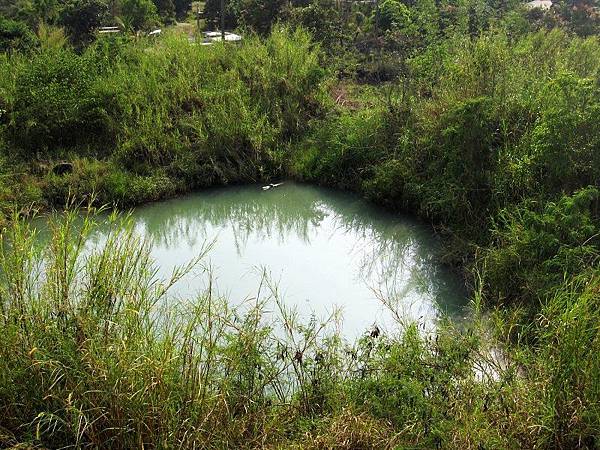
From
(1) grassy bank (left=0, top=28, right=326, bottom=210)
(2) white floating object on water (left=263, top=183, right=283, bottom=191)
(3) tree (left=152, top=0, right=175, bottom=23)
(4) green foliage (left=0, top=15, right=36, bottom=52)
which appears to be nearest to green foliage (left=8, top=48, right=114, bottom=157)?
(1) grassy bank (left=0, top=28, right=326, bottom=210)

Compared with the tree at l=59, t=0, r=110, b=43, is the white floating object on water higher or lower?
lower

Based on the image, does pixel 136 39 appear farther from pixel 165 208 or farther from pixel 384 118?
pixel 384 118

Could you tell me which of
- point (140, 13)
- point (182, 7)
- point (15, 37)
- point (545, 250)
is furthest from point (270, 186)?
point (182, 7)

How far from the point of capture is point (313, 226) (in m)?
7.36

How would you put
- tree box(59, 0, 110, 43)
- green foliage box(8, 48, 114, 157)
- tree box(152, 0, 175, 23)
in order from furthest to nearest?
1. tree box(152, 0, 175, 23)
2. tree box(59, 0, 110, 43)
3. green foliage box(8, 48, 114, 157)

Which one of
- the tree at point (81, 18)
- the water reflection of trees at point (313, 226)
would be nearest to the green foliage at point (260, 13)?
the tree at point (81, 18)

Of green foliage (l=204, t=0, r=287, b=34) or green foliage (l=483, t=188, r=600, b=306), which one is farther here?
green foliage (l=204, t=0, r=287, b=34)

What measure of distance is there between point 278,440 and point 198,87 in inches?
273

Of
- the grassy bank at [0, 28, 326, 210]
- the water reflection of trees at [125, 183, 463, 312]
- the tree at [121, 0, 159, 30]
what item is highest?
the tree at [121, 0, 159, 30]

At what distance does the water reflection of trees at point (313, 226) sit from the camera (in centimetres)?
588

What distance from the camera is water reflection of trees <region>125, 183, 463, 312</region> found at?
19.3ft

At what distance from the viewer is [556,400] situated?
111 inches

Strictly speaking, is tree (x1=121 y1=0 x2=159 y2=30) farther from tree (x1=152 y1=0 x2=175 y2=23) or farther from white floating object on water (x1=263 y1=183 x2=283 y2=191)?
white floating object on water (x1=263 y1=183 x2=283 y2=191)

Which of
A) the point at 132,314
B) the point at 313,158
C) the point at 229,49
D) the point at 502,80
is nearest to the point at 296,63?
the point at 229,49
